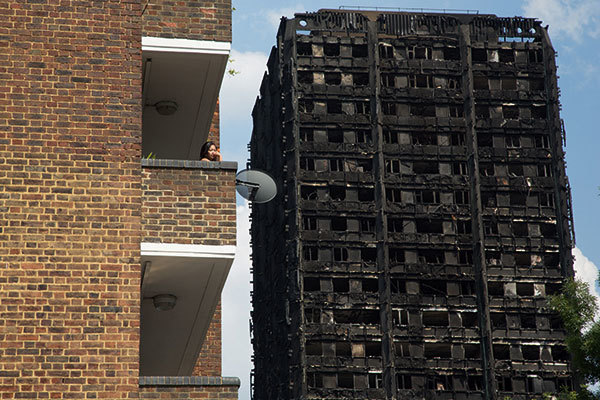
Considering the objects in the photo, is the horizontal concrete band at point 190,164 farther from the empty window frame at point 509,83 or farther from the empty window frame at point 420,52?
the empty window frame at point 509,83

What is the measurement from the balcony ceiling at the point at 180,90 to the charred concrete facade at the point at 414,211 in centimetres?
8185

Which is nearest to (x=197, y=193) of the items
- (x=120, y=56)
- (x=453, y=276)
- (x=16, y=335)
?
(x=120, y=56)

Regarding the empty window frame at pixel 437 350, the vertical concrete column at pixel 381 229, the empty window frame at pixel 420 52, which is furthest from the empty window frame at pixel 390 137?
the empty window frame at pixel 437 350

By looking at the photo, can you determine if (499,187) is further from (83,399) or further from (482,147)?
(83,399)

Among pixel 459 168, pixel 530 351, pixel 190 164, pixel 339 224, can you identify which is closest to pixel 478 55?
pixel 459 168

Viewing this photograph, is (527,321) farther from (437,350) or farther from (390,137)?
(390,137)

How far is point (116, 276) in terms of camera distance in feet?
49.6

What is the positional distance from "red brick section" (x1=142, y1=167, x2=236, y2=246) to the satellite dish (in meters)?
1.10

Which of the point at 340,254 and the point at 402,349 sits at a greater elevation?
the point at 340,254

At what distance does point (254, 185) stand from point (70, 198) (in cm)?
335

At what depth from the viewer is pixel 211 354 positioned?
2294 centimetres

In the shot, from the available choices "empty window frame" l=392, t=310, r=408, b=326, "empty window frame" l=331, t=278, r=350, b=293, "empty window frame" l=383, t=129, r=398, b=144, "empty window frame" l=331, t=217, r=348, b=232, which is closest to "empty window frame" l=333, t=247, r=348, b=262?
"empty window frame" l=331, t=278, r=350, b=293

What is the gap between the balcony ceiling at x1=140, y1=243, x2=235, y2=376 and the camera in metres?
16.0

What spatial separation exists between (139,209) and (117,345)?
1.87 meters
